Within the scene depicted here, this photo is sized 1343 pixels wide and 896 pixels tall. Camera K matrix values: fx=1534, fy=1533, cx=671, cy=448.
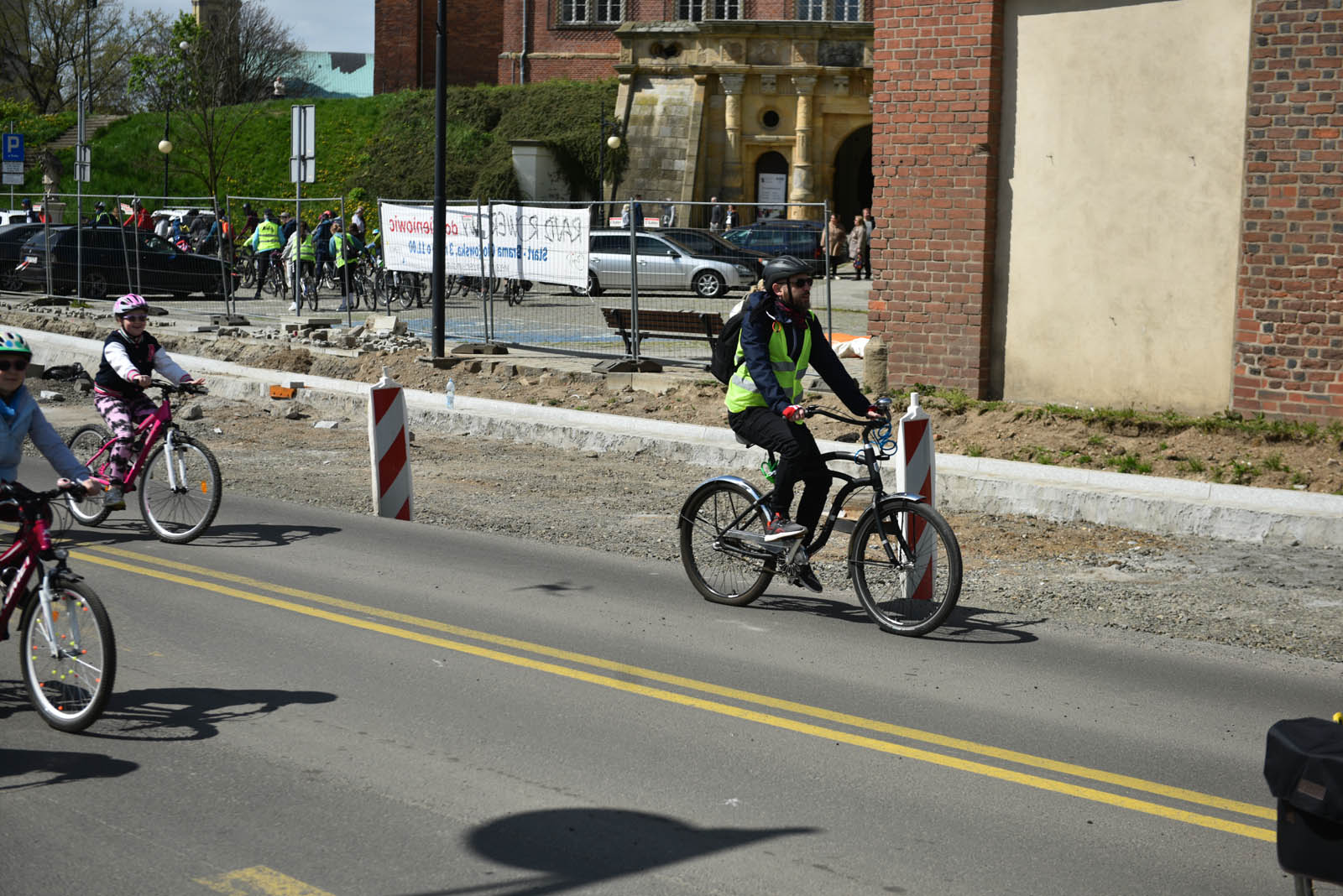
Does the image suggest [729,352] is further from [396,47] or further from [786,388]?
[396,47]

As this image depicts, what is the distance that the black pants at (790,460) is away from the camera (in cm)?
819

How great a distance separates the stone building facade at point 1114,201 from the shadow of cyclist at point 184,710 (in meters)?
9.72

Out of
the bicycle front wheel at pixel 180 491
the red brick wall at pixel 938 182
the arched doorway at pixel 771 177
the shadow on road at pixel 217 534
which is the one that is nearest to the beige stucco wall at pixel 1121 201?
the red brick wall at pixel 938 182

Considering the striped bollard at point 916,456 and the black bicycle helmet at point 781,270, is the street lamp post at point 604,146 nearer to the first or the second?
the striped bollard at point 916,456

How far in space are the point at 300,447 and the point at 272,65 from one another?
7450 centimetres

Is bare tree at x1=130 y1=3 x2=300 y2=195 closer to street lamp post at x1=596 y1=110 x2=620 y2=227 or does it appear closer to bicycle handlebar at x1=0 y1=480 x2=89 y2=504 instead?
street lamp post at x1=596 y1=110 x2=620 y2=227

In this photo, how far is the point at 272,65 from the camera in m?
84.6

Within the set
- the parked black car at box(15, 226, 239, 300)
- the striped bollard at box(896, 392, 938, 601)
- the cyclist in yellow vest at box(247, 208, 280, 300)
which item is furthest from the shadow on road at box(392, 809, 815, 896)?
the cyclist in yellow vest at box(247, 208, 280, 300)

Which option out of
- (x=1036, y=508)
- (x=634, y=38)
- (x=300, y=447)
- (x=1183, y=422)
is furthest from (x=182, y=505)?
(x=634, y=38)

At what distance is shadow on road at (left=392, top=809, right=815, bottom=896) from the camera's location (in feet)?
15.4

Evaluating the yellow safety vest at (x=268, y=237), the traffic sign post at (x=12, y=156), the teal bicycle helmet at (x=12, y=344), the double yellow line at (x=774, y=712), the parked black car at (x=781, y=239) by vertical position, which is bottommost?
the double yellow line at (x=774, y=712)

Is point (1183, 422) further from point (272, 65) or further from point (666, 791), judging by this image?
point (272, 65)

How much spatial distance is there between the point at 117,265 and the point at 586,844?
2785 cm

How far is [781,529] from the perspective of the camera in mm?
8281
